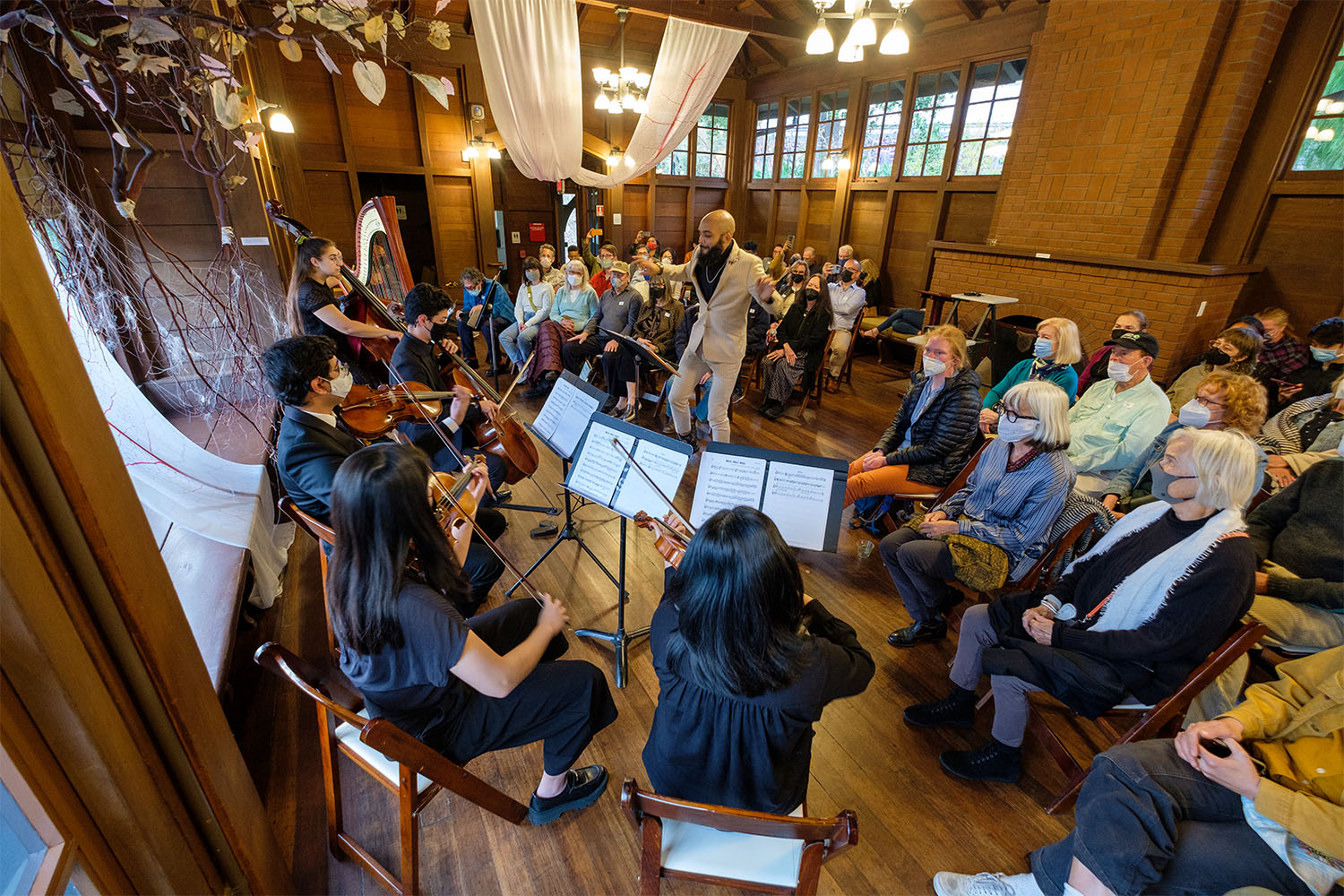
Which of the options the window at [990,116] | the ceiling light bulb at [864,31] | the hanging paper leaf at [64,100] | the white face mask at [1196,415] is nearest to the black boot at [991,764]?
the white face mask at [1196,415]

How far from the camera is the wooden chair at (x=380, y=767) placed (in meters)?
1.20

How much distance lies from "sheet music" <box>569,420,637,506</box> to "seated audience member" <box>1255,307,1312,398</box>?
3.97m

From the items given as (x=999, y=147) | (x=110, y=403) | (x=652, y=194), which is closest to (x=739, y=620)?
(x=110, y=403)

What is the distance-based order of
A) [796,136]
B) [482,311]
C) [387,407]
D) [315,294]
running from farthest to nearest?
[796,136] → [482,311] → [315,294] → [387,407]

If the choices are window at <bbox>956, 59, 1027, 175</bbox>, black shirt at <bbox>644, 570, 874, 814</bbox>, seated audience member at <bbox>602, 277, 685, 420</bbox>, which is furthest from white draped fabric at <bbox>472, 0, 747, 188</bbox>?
black shirt at <bbox>644, 570, 874, 814</bbox>

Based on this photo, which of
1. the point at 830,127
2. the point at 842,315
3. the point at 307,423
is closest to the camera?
the point at 307,423

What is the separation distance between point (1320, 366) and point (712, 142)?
781 centimetres

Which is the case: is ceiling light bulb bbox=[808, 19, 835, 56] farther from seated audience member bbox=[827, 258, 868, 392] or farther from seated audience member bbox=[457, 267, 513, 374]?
seated audience member bbox=[457, 267, 513, 374]

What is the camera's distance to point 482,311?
17.9 feet

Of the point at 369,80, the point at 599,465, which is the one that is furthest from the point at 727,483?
the point at 369,80

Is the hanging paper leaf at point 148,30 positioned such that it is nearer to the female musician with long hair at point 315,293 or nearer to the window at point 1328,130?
the female musician with long hair at point 315,293

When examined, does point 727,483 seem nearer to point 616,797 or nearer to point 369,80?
point 616,797

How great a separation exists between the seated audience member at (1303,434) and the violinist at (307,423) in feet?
10.8

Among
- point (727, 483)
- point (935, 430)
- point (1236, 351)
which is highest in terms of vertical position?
point (1236, 351)
